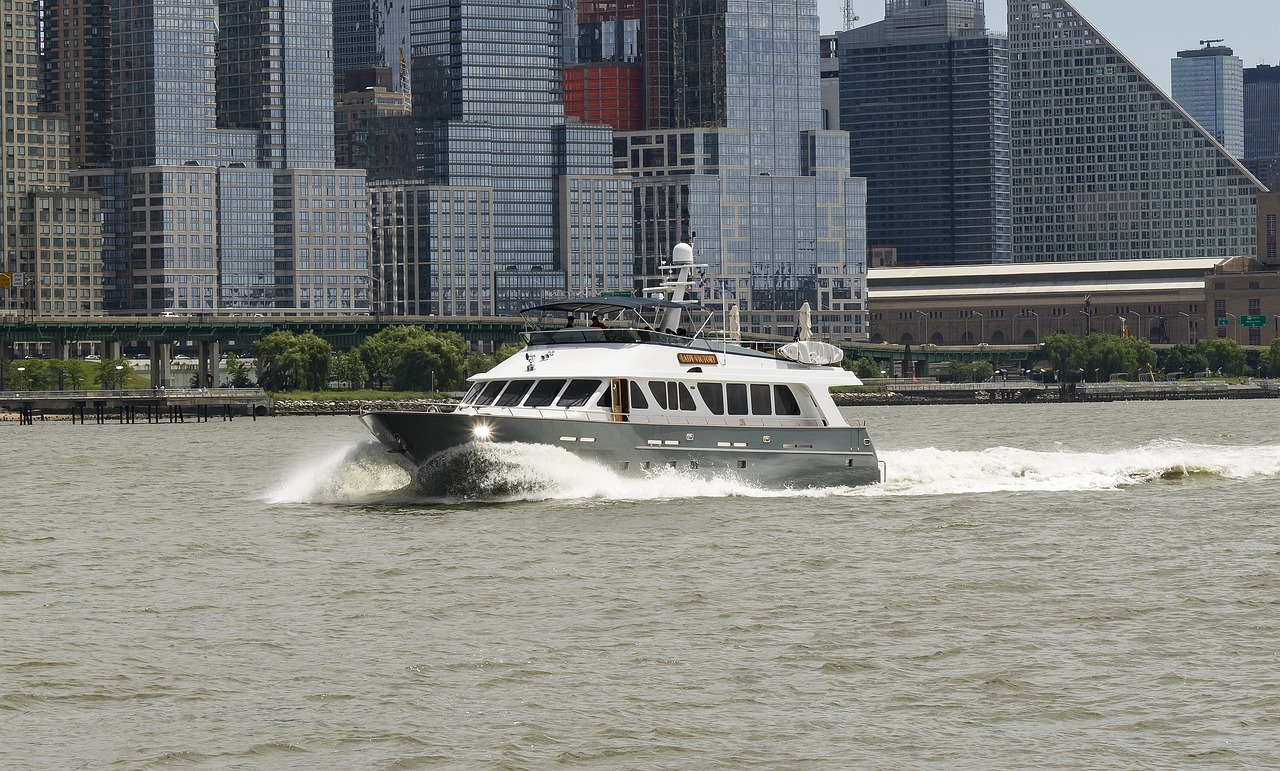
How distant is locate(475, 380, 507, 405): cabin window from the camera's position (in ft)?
170

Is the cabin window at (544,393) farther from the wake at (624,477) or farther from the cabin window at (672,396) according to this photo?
the cabin window at (672,396)

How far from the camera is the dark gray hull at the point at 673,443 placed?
161 ft

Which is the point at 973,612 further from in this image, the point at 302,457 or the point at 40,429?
the point at 40,429

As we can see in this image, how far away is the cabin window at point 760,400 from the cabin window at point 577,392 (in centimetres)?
513

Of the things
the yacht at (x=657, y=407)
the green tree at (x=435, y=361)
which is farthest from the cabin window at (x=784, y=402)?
the green tree at (x=435, y=361)

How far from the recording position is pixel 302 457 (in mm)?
85562

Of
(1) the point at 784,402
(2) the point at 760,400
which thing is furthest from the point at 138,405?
(2) the point at 760,400

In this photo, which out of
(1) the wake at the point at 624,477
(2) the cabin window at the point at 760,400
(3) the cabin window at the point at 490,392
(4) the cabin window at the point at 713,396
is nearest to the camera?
(1) the wake at the point at 624,477

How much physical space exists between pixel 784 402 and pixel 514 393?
7.95 meters

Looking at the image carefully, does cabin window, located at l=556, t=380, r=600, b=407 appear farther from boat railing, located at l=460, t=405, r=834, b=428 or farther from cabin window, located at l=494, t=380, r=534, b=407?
cabin window, located at l=494, t=380, r=534, b=407

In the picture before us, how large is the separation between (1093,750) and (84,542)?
29131 millimetres

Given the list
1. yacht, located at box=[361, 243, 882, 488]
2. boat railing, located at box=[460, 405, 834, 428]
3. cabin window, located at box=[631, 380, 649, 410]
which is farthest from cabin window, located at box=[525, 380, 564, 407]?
cabin window, located at box=[631, 380, 649, 410]

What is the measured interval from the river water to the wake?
160mm

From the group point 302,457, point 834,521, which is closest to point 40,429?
point 302,457
